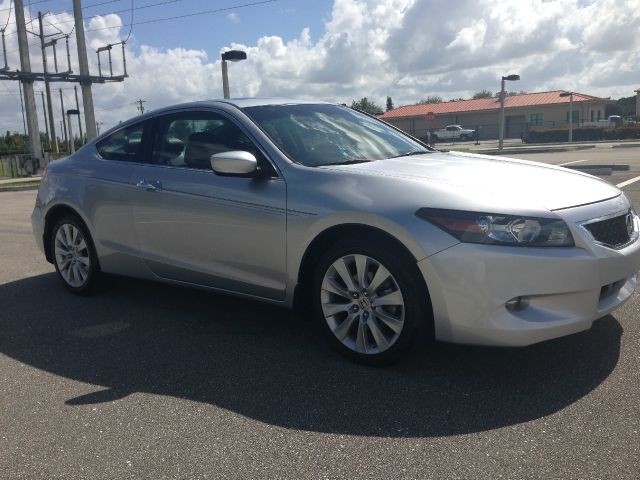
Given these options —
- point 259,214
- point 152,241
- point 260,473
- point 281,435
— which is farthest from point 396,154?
point 260,473

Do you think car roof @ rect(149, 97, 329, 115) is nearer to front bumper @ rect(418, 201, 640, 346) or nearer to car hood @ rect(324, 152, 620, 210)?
car hood @ rect(324, 152, 620, 210)

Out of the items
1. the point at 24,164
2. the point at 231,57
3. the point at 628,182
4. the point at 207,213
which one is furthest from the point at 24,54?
the point at 207,213

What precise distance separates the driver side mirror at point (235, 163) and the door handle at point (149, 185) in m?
0.84

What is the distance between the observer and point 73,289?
5.60 meters

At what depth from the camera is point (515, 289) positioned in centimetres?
319

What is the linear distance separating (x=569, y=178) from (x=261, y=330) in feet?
7.57

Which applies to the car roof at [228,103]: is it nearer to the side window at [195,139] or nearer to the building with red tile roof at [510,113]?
the side window at [195,139]

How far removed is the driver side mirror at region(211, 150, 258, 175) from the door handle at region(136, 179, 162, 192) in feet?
2.76

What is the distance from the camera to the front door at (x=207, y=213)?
158 inches

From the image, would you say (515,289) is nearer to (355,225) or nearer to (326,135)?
(355,225)

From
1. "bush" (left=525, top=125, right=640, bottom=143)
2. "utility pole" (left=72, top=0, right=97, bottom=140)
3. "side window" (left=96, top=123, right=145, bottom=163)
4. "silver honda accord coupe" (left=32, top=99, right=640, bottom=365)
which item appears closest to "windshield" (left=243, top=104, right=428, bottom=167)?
"silver honda accord coupe" (left=32, top=99, right=640, bottom=365)

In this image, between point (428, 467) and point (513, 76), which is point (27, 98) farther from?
point (428, 467)

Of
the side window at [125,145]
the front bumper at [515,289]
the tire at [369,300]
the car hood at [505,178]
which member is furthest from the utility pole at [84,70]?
the front bumper at [515,289]

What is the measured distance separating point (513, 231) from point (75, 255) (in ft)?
12.8
